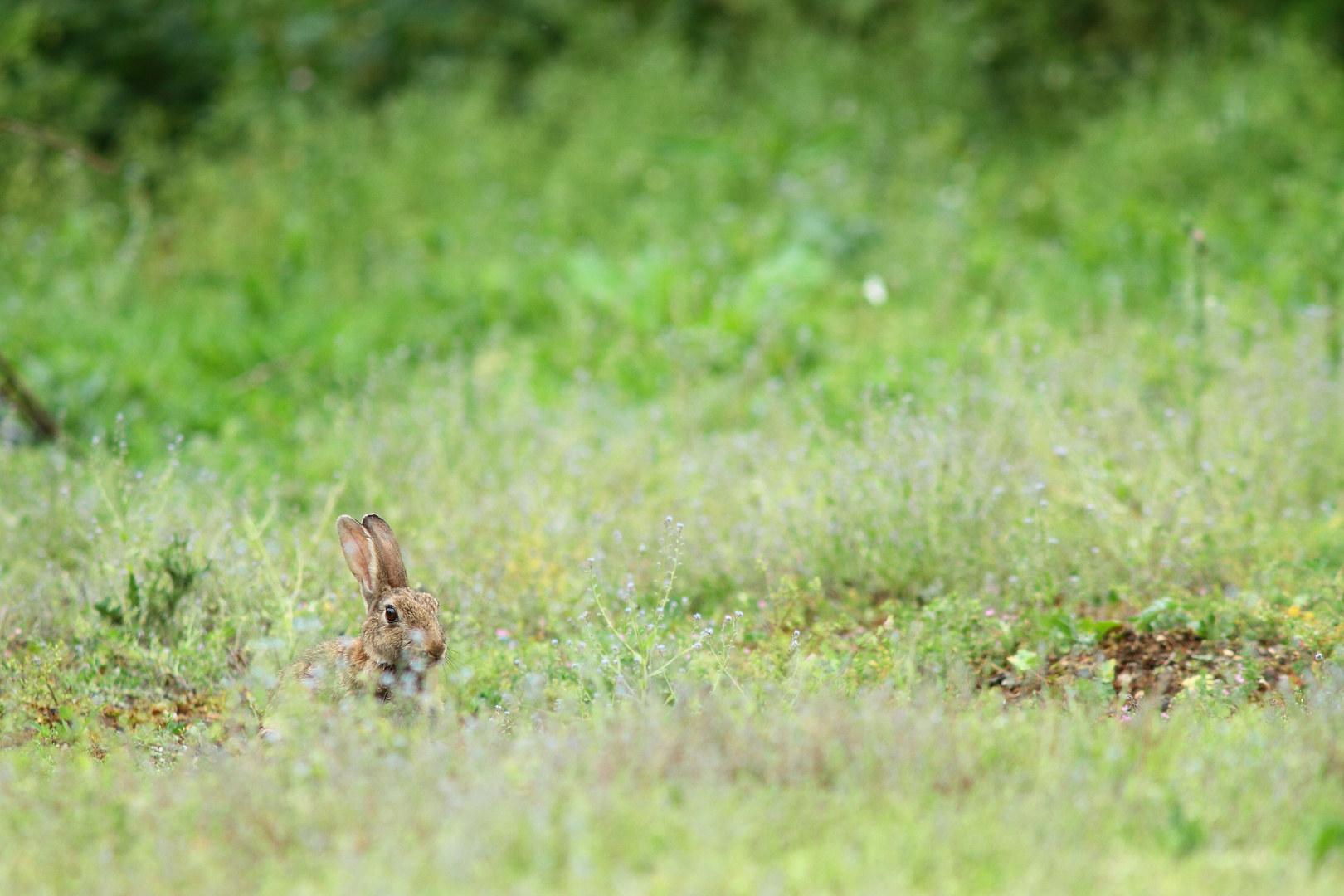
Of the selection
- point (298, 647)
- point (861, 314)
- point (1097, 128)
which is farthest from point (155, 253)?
point (1097, 128)

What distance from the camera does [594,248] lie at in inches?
365

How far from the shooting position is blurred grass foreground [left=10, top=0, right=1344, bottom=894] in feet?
9.71

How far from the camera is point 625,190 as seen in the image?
9.95 meters

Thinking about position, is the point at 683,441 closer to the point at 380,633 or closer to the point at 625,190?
the point at 380,633

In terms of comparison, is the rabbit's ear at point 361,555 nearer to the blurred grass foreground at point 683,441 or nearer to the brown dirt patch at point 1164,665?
the blurred grass foreground at point 683,441

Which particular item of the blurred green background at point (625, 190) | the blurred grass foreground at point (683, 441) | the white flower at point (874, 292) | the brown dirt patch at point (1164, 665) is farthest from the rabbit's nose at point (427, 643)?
the white flower at point (874, 292)

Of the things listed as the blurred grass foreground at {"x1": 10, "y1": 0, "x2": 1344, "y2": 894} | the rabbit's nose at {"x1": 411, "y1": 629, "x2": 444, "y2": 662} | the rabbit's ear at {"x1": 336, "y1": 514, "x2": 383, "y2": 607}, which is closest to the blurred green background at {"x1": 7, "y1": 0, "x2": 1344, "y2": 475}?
the blurred grass foreground at {"x1": 10, "y1": 0, "x2": 1344, "y2": 894}

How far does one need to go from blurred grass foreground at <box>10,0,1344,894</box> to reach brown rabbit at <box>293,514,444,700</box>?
0.45 ft

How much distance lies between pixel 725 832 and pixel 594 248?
688 centimetres

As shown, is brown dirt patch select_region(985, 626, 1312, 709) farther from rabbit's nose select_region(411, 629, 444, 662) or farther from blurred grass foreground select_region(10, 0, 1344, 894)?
rabbit's nose select_region(411, 629, 444, 662)

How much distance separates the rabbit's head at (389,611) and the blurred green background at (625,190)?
2.52 metres

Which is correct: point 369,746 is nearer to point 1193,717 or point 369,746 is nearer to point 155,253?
point 1193,717

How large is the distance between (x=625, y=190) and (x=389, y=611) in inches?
255

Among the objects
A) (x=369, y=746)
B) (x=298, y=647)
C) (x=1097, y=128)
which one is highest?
(x=1097, y=128)
